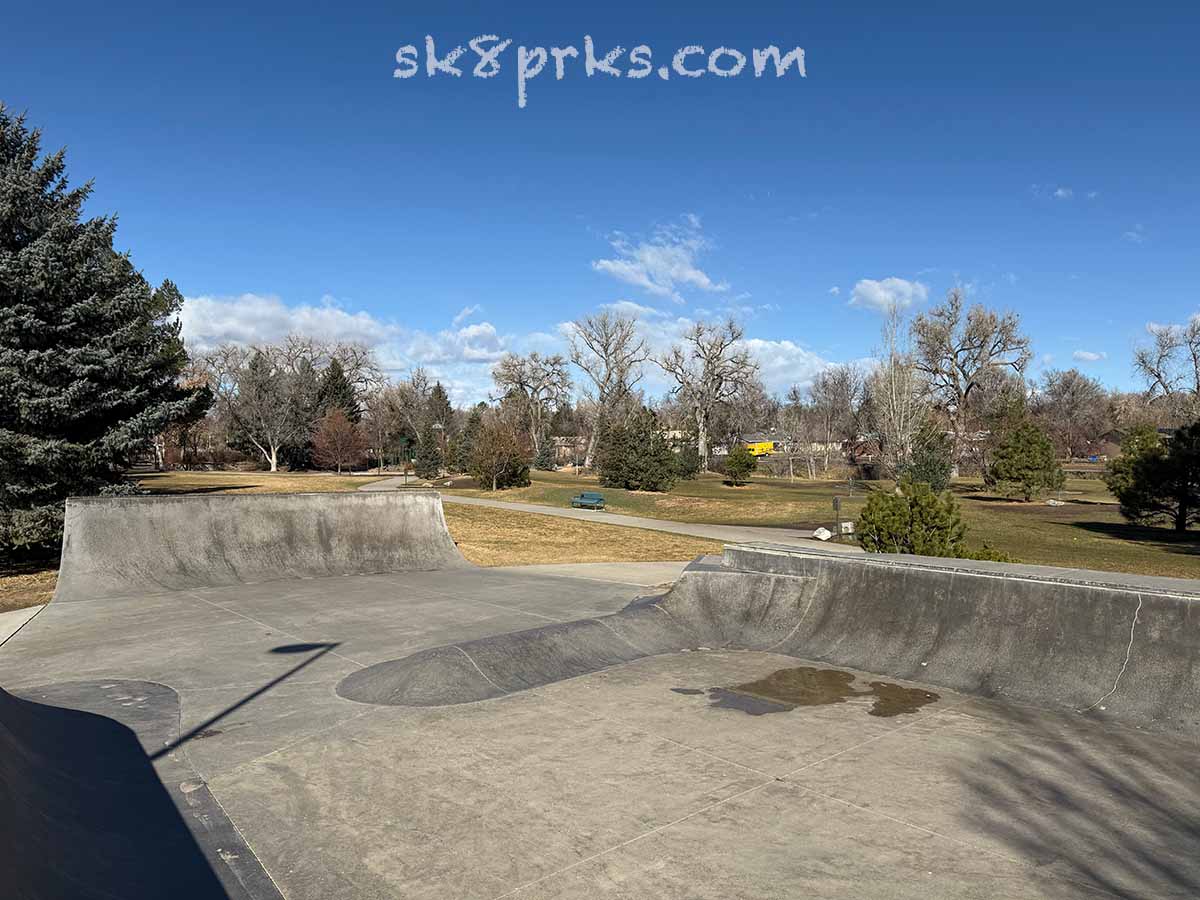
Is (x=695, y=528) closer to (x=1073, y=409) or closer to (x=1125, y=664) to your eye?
(x=1125, y=664)

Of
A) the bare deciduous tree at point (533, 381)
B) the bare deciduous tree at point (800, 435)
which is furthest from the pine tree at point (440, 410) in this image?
the bare deciduous tree at point (800, 435)

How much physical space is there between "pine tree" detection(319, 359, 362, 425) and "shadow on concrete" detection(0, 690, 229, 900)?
67.6 metres

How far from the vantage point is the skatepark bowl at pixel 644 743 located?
370cm

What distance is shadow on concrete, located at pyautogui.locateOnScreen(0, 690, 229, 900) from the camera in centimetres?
331

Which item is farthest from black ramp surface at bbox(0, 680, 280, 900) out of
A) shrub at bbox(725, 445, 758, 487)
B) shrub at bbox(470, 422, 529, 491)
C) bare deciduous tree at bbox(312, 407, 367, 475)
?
bare deciduous tree at bbox(312, 407, 367, 475)

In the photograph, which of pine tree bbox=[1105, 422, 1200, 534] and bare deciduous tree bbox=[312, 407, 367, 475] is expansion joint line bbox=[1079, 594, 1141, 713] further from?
bare deciduous tree bbox=[312, 407, 367, 475]

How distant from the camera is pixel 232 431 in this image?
228 feet

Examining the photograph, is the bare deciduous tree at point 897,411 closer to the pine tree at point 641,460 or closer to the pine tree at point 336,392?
the pine tree at point 641,460

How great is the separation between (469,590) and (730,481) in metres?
37.9

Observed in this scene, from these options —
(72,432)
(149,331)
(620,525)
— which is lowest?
(620,525)

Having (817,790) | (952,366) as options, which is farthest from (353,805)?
(952,366)

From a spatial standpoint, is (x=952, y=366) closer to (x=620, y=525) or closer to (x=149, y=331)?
(x=620, y=525)

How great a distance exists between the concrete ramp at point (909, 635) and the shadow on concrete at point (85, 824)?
6.72 ft

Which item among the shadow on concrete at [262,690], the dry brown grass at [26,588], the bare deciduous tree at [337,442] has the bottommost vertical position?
the dry brown grass at [26,588]
